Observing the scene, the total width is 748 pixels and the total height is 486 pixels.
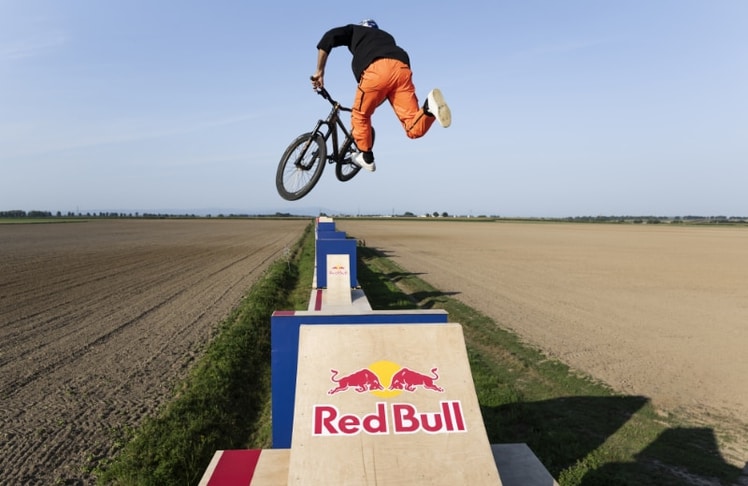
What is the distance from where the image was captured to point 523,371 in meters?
8.98

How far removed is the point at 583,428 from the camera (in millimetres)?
6555

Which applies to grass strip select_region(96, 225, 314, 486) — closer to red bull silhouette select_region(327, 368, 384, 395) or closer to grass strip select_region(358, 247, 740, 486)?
red bull silhouette select_region(327, 368, 384, 395)

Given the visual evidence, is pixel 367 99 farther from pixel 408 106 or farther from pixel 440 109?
pixel 440 109

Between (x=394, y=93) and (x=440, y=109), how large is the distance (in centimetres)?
56

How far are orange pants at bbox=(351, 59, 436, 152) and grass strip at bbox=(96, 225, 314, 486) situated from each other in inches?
165

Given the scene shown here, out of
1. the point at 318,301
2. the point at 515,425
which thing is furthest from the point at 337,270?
the point at 515,425

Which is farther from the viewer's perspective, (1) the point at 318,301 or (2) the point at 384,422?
(1) the point at 318,301

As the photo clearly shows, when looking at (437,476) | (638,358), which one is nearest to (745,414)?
(638,358)

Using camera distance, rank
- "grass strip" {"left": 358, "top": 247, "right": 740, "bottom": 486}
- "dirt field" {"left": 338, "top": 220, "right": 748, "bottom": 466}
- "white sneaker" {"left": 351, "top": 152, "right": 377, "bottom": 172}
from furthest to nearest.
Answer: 1. "dirt field" {"left": 338, "top": 220, "right": 748, "bottom": 466}
2. "grass strip" {"left": 358, "top": 247, "right": 740, "bottom": 486}
3. "white sneaker" {"left": 351, "top": 152, "right": 377, "bottom": 172}

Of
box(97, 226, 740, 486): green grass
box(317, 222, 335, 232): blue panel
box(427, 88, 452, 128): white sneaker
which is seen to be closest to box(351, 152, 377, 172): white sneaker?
box(427, 88, 452, 128): white sneaker

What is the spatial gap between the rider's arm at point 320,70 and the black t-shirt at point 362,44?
36mm

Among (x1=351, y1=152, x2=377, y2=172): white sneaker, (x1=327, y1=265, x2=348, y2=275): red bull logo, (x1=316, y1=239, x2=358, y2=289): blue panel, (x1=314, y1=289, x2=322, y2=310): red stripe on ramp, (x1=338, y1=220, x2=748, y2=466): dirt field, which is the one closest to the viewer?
(x1=351, y1=152, x2=377, y2=172): white sneaker

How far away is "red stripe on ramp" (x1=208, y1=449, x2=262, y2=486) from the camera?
3.37 metres

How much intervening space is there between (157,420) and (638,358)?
28.5 feet
